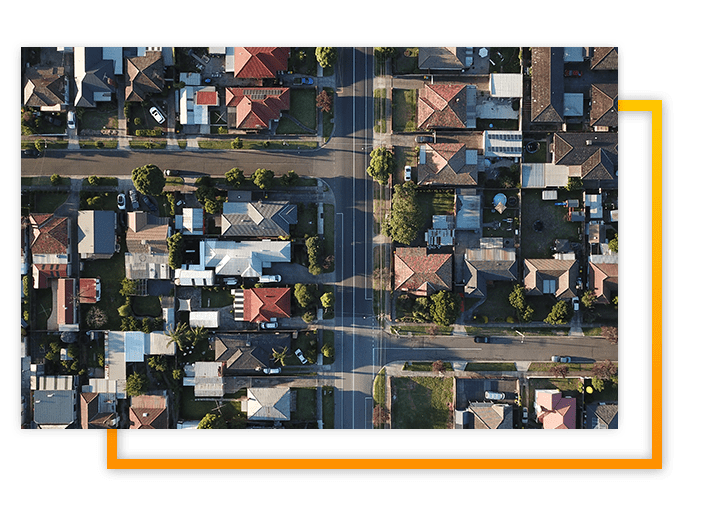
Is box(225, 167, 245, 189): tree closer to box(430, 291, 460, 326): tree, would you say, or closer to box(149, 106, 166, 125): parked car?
box(149, 106, 166, 125): parked car

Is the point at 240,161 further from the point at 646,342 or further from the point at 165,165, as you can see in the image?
the point at 646,342

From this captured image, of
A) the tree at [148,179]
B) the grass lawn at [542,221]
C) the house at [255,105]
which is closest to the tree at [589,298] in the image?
the grass lawn at [542,221]

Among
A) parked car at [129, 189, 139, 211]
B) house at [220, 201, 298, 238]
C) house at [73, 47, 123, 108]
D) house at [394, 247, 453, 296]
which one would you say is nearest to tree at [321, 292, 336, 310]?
house at [394, 247, 453, 296]

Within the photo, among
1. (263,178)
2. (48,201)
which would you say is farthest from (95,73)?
(263,178)

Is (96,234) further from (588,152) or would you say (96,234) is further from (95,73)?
(588,152)

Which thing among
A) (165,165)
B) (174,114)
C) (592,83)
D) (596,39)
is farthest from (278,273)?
(592,83)

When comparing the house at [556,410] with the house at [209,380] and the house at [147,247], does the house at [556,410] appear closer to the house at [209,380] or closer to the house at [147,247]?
the house at [209,380]
